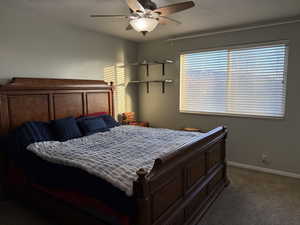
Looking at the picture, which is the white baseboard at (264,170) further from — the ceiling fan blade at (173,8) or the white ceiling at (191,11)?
the ceiling fan blade at (173,8)

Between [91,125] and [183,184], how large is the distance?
5.79 feet

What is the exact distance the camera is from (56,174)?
2.12 metres

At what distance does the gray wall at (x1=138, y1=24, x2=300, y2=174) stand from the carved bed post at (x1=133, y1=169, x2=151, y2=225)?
2.71 m

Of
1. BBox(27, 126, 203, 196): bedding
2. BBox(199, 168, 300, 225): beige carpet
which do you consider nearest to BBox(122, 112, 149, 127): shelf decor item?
BBox(27, 126, 203, 196): bedding

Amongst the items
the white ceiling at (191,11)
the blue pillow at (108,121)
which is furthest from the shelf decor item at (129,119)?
the white ceiling at (191,11)

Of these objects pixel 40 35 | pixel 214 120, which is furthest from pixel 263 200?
pixel 40 35

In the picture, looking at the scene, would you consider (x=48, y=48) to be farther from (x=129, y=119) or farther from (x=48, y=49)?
(x=129, y=119)

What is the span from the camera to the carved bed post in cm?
150

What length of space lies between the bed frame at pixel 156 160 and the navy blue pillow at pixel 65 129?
A: 263 mm

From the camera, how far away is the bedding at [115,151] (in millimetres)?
1752

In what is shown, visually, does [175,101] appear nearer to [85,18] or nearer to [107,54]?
[107,54]

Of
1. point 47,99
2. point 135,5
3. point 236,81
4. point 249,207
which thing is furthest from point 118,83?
point 249,207

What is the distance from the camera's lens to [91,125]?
324cm

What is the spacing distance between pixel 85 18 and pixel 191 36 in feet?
6.34
